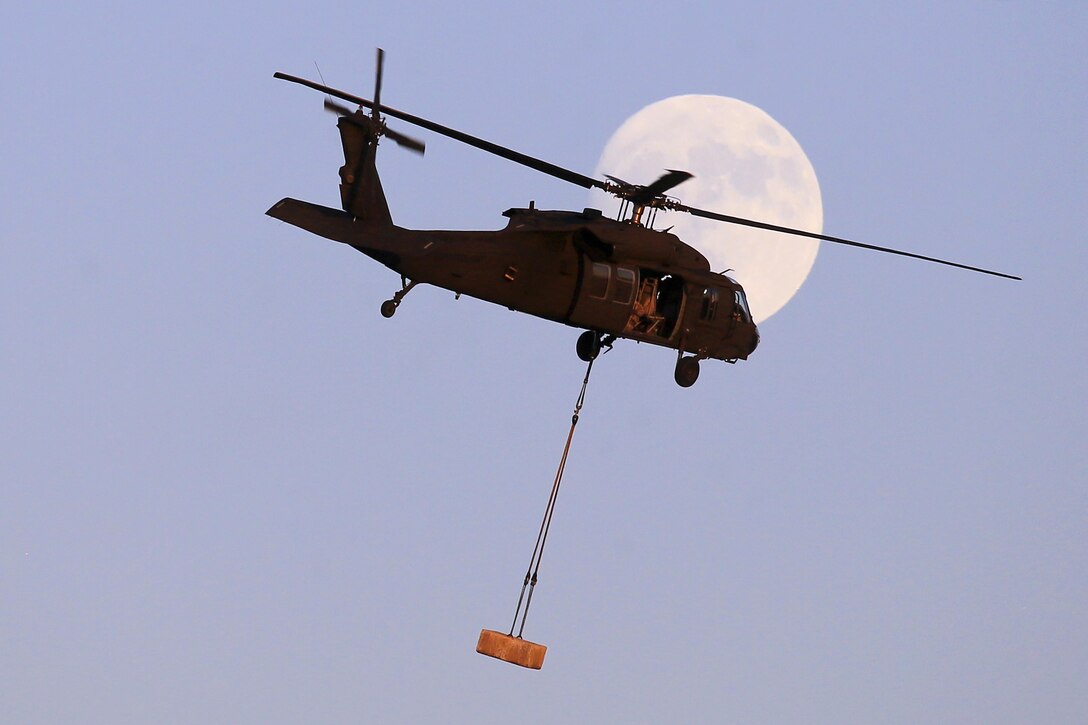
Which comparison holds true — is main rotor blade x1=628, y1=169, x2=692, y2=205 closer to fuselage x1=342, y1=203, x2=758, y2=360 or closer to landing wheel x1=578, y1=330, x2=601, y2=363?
fuselage x1=342, y1=203, x2=758, y2=360

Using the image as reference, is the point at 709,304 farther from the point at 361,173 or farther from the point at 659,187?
the point at 361,173

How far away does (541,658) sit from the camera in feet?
105

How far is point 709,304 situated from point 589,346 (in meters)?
2.66

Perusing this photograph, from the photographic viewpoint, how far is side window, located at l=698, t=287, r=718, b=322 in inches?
1410

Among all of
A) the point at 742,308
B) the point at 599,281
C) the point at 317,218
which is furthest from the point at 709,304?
the point at 317,218

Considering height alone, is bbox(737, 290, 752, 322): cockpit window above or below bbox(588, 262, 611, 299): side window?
above

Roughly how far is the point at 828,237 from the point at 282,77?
10857 mm

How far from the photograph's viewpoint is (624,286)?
3412cm

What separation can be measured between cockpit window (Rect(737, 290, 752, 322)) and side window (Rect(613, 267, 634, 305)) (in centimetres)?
340

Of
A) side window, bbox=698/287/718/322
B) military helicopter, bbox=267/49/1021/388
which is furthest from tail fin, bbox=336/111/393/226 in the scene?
side window, bbox=698/287/718/322

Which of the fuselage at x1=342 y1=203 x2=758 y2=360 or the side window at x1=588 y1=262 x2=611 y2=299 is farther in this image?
the side window at x1=588 y1=262 x2=611 y2=299

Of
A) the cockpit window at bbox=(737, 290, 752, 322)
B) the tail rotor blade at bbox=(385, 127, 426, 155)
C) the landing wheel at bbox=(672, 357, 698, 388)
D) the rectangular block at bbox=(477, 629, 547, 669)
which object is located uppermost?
the cockpit window at bbox=(737, 290, 752, 322)

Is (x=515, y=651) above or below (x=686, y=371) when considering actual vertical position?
below

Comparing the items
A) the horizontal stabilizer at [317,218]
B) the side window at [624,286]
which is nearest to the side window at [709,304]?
the side window at [624,286]
